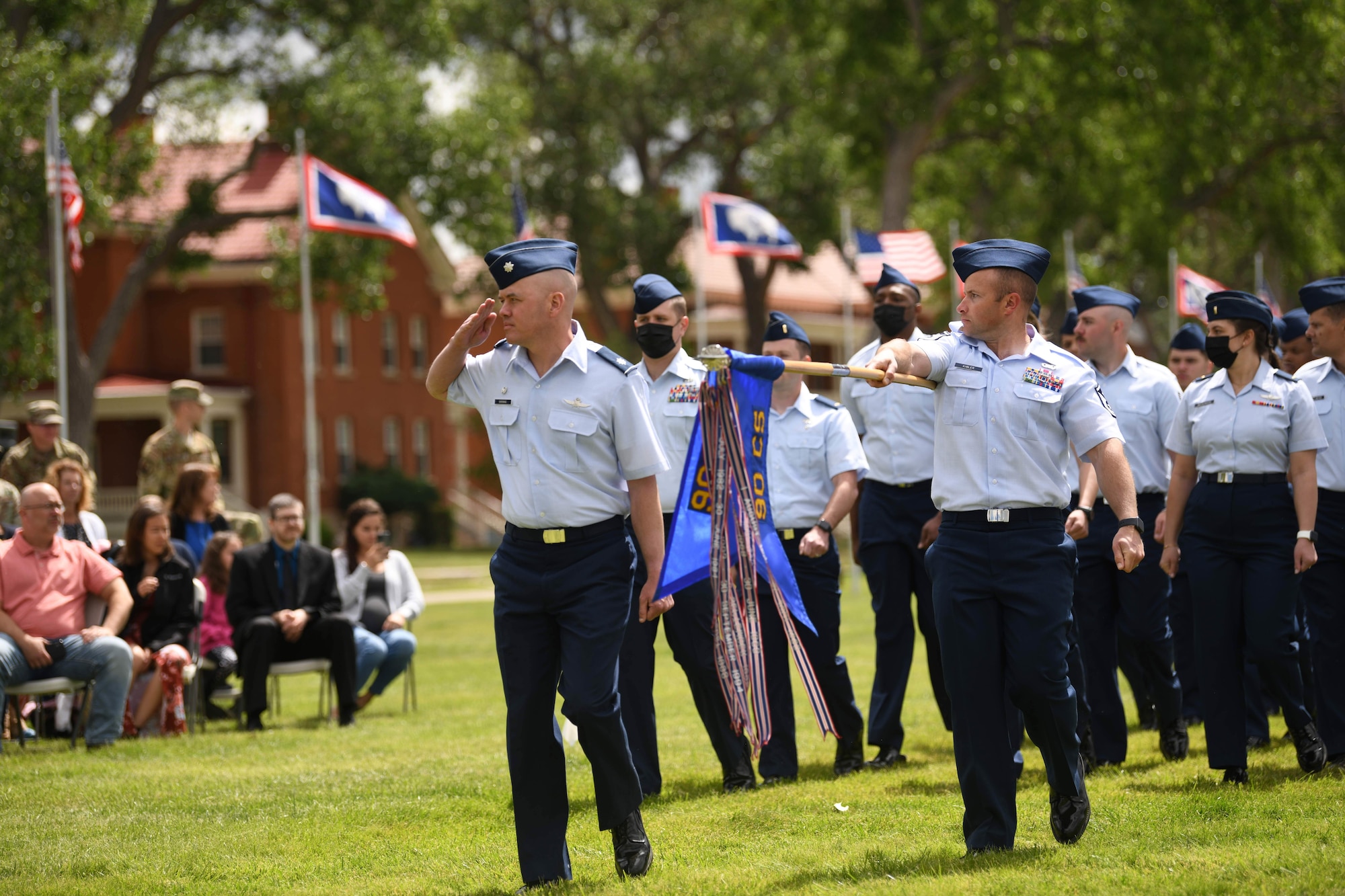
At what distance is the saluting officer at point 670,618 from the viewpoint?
7.60 metres

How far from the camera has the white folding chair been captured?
9844 millimetres


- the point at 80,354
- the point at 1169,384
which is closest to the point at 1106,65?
the point at 80,354

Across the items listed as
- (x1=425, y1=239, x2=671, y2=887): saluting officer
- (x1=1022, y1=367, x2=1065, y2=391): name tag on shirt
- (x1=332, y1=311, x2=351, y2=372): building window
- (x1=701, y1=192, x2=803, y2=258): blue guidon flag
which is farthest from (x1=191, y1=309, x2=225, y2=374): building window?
(x1=1022, y1=367, x2=1065, y2=391): name tag on shirt

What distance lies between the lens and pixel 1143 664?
8.60 meters

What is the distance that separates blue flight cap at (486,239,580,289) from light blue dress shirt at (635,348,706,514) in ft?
6.61

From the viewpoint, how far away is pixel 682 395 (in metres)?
7.80

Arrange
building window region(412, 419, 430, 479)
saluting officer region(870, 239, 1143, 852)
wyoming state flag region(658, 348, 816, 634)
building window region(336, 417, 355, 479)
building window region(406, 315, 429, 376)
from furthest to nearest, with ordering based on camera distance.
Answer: building window region(412, 419, 430, 479)
building window region(406, 315, 429, 376)
building window region(336, 417, 355, 479)
wyoming state flag region(658, 348, 816, 634)
saluting officer region(870, 239, 1143, 852)

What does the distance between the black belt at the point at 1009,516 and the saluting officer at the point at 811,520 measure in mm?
2307

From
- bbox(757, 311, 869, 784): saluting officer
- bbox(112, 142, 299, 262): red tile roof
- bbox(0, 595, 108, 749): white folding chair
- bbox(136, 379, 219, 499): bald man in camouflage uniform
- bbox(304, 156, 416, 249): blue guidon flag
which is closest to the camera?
bbox(757, 311, 869, 784): saluting officer

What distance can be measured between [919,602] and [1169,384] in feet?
6.32

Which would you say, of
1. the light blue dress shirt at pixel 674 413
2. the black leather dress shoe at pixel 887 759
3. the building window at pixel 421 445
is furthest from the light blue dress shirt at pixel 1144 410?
the building window at pixel 421 445

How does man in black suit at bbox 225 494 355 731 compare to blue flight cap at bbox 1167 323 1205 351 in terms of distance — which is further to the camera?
man in black suit at bbox 225 494 355 731

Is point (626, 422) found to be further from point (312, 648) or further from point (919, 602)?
point (312, 648)

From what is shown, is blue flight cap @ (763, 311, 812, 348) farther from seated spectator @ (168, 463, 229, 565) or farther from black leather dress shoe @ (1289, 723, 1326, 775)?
seated spectator @ (168, 463, 229, 565)
